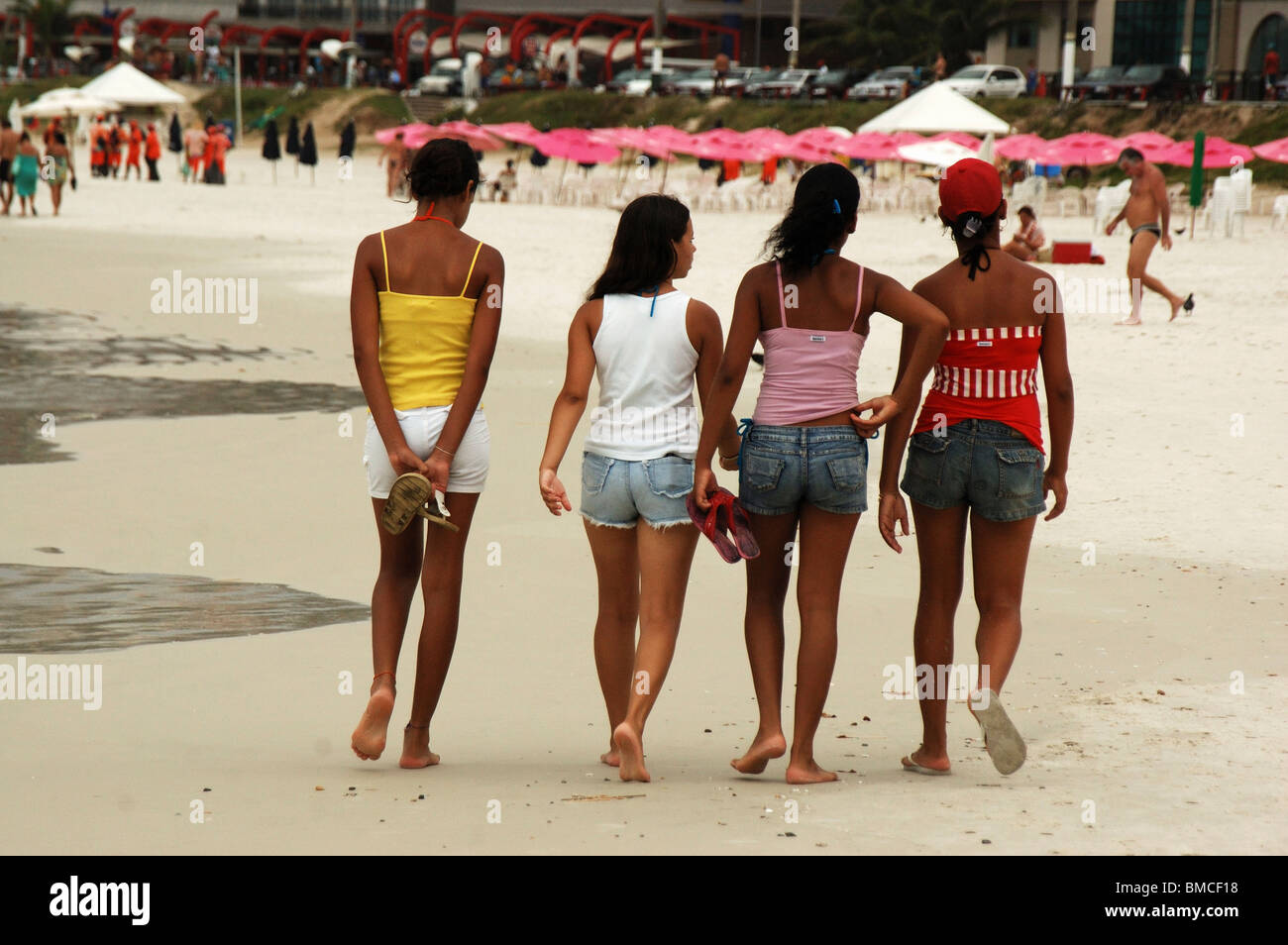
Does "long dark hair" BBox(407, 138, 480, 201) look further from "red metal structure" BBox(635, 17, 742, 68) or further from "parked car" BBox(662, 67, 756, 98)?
"red metal structure" BBox(635, 17, 742, 68)

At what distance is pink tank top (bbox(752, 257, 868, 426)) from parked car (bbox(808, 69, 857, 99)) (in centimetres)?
4722

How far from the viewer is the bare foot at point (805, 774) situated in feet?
13.6

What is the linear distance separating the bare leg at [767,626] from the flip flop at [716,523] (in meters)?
0.14

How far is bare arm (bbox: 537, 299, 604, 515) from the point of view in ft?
13.7

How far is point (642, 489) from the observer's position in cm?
414

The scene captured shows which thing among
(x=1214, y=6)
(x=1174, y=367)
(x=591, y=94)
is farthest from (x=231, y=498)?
(x=591, y=94)

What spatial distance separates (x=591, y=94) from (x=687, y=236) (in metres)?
52.4

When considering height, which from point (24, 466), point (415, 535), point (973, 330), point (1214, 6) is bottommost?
point (24, 466)

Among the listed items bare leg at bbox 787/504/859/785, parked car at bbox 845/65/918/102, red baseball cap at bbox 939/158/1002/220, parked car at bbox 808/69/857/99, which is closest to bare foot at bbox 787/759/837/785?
bare leg at bbox 787/504/859/785

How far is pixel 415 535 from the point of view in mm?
4375

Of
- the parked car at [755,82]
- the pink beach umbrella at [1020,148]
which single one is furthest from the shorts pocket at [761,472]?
the parked car at [755,82]

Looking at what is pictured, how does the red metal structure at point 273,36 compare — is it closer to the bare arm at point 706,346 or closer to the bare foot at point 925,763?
the bare arm at point 706,346

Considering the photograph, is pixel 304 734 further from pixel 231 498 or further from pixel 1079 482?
pixel 1079 482

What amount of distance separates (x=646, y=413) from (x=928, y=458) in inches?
30.7
